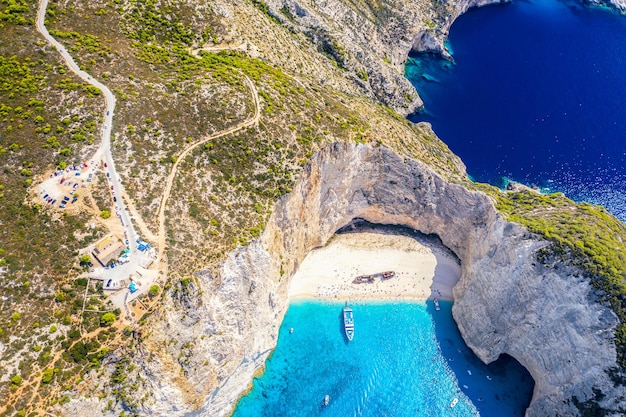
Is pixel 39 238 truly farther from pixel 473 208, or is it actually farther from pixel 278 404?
pixel 473 208

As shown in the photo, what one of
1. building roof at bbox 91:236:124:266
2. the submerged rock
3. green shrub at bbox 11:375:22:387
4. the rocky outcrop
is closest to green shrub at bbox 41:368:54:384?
green shrub at bbox 11:375:22:387

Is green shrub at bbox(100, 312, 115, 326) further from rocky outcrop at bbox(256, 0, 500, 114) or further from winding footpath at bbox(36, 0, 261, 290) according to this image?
rocky outcrop at bbox(256, 0, 500, 114)

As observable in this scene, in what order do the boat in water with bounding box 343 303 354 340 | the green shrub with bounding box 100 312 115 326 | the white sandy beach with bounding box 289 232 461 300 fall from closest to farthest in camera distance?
the green shrub with bounding box 100 312 115 326 → the boat in water with bounding box 343 303 354 340 → the white sandy beach with bounding box 289 232 461 300

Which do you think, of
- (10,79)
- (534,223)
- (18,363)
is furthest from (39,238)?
(534,223)

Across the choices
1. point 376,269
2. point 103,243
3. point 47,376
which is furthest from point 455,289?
point 47,376

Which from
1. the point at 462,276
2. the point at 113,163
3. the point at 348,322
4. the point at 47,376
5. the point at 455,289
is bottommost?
the point at 348,322

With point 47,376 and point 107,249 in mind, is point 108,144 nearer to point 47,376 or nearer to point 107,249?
point 107,249
